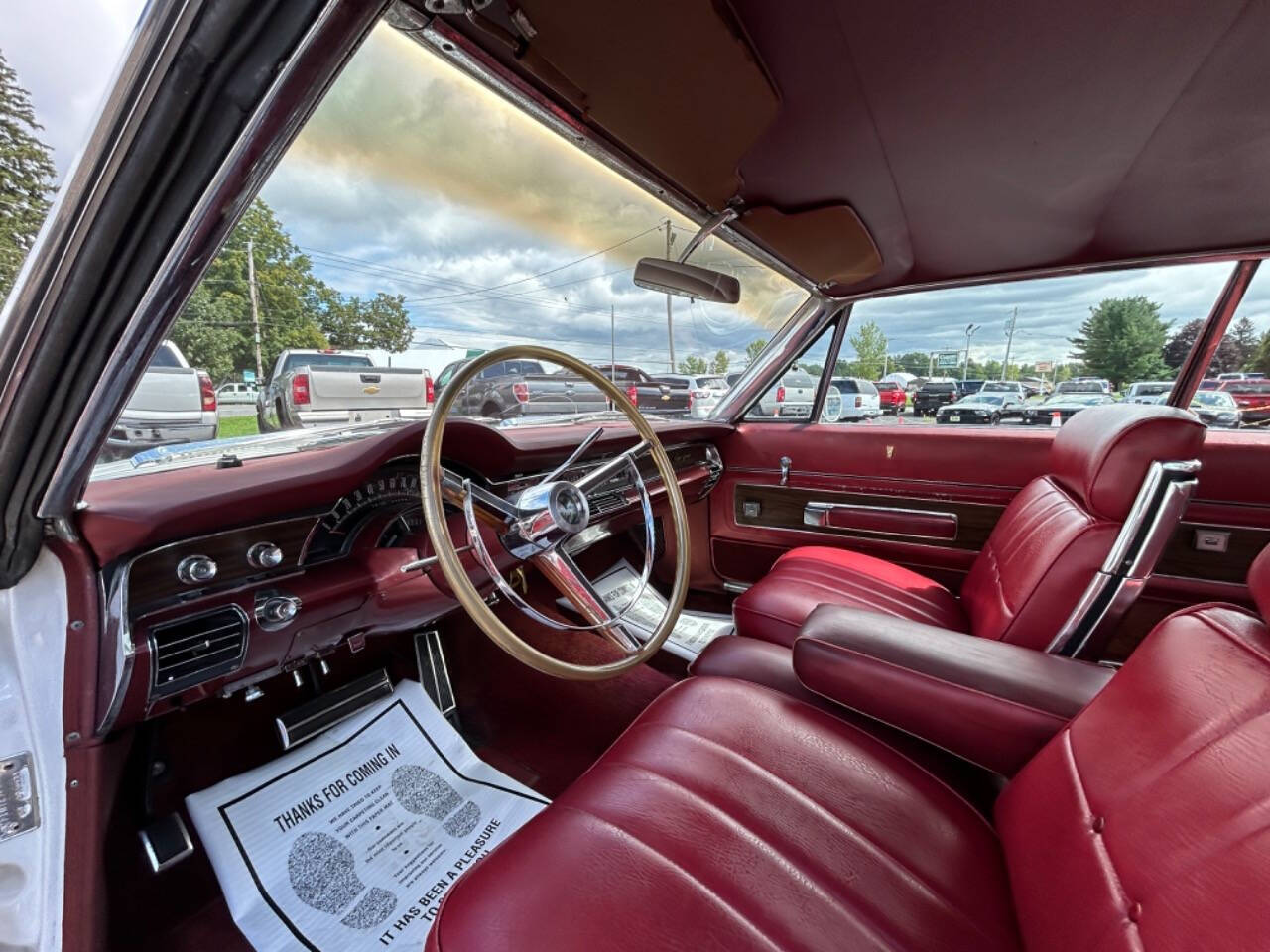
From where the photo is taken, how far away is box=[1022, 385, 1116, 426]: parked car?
2178mm

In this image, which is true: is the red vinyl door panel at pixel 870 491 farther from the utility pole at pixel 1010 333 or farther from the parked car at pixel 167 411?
the parked car at pixel 167 411

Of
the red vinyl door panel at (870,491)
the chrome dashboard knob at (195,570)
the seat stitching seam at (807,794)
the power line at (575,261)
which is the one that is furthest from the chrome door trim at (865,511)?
the chrome dashboard knob at (195,570)

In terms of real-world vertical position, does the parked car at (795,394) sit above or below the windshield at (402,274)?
below

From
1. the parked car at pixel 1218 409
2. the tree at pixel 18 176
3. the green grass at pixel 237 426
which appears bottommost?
the parked car at pixel 1218 409

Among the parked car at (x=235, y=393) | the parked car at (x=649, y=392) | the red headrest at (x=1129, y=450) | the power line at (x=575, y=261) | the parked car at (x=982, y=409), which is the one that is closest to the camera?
the parked car at (x=235, y=393)

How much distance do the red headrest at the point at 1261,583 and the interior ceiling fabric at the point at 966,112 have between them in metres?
0.86

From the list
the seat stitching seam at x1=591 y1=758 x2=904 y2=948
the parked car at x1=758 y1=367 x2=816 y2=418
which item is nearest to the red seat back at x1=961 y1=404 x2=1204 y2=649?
the seat stitching seam at x1=591 y1=758 x2=904 y2=948

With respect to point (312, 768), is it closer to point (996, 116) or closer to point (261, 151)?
point (261, 151)

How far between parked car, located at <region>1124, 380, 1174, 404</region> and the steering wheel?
76.4 inches

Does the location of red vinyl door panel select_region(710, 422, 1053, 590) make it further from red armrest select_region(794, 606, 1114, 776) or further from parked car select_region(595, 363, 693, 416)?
red armrest select_region(794, 606, 1114, 776)

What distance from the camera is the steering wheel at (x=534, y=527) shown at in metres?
0.92

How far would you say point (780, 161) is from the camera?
142 cm

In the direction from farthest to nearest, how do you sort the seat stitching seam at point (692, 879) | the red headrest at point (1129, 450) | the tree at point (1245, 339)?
1. the tree at point (1245, 339)
2. the red headrest at point (1129, 450)
3. the seat stitching seam at point (692, 879)

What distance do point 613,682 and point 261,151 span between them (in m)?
1.73
